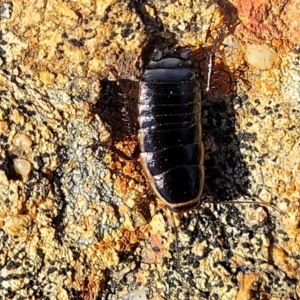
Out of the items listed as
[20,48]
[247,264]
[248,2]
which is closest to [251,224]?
[247,264]

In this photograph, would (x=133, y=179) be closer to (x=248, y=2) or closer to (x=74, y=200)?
(x=74, y=200)

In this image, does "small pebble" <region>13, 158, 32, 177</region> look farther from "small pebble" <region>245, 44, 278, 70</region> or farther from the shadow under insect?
"small pebble" <region>245, 44, 278, 70</region>

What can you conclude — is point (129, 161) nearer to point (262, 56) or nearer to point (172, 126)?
point (172, 126)

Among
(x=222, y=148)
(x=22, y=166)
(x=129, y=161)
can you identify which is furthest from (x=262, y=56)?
(x=22, y=166)

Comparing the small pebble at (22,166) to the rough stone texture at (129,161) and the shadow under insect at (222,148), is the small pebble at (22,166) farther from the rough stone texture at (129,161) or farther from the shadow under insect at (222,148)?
the shadow under insect at (222,148)

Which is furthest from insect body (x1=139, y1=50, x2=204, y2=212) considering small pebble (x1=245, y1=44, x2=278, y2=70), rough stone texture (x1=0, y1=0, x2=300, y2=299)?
small pebble (x1=245, y1=44, x2=278, y2=70)

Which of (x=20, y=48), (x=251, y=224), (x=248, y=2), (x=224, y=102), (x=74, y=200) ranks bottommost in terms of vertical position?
(x=251, y=224)

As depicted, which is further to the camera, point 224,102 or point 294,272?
point 224,102
